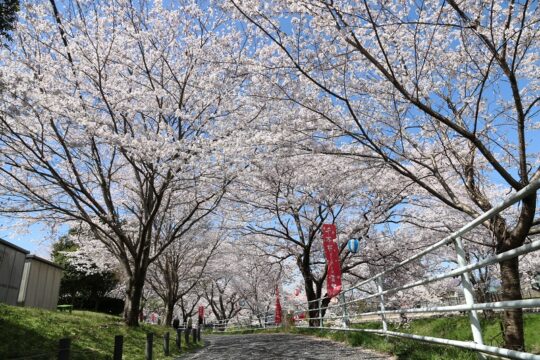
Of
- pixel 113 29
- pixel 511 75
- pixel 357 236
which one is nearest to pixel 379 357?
pixel 511 75

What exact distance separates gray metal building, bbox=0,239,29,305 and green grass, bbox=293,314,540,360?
11.3m

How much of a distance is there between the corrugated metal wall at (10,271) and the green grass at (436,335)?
1128 centimetres

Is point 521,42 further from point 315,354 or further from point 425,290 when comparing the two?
point 425,290

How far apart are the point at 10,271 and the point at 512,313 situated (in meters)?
16.5

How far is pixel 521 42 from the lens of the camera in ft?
20.7


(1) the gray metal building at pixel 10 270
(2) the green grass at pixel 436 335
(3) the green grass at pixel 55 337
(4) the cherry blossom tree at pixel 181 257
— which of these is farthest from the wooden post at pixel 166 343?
(4) the cherry blossom tree at pixel 181 257

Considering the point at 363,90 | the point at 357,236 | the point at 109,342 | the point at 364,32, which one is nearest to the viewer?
the point at 364,32

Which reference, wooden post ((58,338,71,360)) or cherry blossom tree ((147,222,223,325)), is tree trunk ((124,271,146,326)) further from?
→ cherry blossom tree ((147,222,223,325))

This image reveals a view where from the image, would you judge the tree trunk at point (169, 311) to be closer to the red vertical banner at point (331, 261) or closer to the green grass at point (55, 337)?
the green grass at point (55, 337)

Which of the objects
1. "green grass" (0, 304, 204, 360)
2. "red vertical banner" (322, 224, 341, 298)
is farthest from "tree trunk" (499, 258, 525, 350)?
"red vertical banner" (322, 224, 341, 298)

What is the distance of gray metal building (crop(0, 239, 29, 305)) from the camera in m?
14.5

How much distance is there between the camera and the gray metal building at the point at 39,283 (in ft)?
56.4

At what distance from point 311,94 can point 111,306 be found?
29423 mm

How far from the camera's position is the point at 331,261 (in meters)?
14.2
